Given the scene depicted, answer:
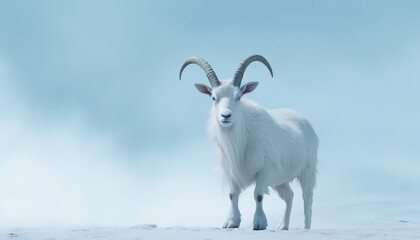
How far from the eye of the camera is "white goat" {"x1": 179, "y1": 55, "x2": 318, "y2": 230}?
11.6m

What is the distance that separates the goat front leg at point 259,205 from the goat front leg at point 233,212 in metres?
0.53

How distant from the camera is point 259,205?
1141 cm

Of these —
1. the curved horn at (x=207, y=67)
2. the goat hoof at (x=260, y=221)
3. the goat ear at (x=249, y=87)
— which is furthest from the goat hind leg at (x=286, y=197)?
the curved horn at (x=207, y=67)

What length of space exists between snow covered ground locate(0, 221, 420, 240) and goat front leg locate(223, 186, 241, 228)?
1671mm

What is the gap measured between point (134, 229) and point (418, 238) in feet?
15.3

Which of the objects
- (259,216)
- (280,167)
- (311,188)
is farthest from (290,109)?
(259,216)

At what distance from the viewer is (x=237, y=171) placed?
479 inches

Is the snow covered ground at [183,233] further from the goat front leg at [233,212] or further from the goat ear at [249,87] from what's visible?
the goat ear at [249,87]

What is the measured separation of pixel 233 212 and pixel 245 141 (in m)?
1.54

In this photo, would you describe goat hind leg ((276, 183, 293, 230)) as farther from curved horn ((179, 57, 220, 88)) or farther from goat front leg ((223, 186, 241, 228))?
curved horn ((179, 57, 220, 88))

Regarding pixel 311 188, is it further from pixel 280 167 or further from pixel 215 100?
pixel 215 100

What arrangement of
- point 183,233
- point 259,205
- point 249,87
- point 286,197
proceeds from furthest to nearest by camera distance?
point 286,197, point 249,87, point 259,205, point 183,233

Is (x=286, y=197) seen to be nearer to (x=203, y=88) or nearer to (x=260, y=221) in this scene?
(x=260, y=221)

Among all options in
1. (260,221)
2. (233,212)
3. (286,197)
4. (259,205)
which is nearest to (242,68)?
(259,205)
